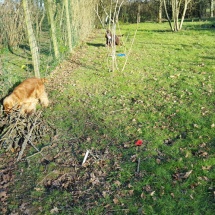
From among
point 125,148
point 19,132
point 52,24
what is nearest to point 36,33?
point 52,24

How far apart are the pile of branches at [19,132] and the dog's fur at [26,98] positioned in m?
0.26

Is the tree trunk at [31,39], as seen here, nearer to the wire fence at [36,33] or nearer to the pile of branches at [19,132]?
the wire fence at [36,33]

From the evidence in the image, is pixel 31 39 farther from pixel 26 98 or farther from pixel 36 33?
pixel 26 98

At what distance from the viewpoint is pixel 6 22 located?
11945 mm

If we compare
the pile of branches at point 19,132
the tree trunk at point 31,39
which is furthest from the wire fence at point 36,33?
the pile of branches at point 19,132

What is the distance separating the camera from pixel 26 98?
592cm

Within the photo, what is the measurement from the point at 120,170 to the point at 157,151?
88 centimetres

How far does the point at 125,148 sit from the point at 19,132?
219cm

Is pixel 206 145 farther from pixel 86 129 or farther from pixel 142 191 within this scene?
pixel 86 129

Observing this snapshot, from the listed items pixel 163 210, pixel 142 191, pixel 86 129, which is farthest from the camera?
pixel 86 129

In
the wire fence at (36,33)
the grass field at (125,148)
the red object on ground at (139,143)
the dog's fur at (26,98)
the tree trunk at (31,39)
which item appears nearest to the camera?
the grass field at (125,148)

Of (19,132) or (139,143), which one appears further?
(19,132)

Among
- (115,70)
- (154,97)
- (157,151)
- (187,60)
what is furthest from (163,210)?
(187,60)

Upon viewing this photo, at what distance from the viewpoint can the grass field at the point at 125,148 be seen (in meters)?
3.62
